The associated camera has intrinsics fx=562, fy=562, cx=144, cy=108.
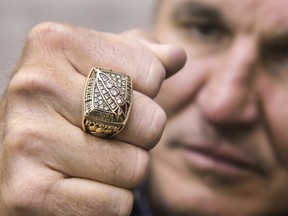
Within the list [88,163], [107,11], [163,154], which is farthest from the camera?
[107,11]

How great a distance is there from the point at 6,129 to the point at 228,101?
61 cm

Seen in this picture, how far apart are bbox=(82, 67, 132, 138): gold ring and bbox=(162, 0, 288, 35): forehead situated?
2.07ft

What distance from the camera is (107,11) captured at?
8.68 feet

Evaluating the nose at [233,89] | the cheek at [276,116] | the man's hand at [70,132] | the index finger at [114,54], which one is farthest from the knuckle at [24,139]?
the cheek at [276,116]

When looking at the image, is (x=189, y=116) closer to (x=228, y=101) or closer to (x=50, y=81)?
(x=228, y=101)

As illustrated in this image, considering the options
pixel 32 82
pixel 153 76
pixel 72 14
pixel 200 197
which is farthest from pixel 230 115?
pixel 72 14

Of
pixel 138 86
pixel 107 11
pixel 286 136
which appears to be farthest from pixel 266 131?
pixel 107 11

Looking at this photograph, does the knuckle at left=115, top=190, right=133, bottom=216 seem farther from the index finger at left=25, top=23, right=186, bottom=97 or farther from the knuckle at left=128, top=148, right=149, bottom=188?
the index finger at left=25, top=23, right=186, bottom=97

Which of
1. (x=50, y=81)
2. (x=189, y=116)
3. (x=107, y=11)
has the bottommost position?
(x=107, y=11)

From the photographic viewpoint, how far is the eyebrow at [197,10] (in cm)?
140

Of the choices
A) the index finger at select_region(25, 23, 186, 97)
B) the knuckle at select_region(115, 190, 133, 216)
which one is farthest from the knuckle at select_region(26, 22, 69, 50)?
the knuckle at select_region(115, 190, 133, 216)

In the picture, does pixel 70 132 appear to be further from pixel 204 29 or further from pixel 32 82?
pixel 204 29

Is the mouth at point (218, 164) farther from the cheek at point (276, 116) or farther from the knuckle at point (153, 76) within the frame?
the knuckle at point (153, 76)

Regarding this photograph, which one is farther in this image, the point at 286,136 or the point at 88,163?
the point at 286,136
